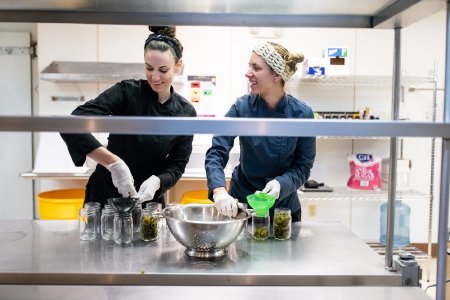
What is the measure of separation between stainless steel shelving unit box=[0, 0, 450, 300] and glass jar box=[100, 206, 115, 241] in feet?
1.77

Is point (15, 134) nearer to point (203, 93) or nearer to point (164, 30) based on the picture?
point (203, 93)

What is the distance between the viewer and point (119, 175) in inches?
65.8

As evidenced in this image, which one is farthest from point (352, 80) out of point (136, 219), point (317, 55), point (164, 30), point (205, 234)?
point (205, 234)

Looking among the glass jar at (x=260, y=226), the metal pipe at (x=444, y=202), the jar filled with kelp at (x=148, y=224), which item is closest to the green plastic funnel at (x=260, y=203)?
the glass jar at (x=260, y=226)

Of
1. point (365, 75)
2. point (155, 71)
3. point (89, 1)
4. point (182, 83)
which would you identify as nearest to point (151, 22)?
point (89, 1)

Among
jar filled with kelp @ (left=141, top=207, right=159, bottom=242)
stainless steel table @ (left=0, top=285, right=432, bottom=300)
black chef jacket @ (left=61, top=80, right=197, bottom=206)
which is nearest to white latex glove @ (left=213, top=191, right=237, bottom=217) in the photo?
jar filled with kelp @ (left=141, top=207, right=159, bottom=242)

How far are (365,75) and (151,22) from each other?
105 inches

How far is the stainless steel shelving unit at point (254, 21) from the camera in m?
0.93

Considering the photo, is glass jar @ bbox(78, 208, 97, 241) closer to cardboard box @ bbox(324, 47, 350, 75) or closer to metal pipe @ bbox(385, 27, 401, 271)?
metal pipe @ bbox(385, 27, 401, 271)

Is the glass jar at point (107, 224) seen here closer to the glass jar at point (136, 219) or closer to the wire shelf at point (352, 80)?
the glass jar at point (136, 219)

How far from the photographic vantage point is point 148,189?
170 cm

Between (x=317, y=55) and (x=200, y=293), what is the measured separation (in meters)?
2.97

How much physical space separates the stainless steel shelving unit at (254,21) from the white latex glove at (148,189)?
62cm

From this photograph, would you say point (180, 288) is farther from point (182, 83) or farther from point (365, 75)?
point (365, 75)
